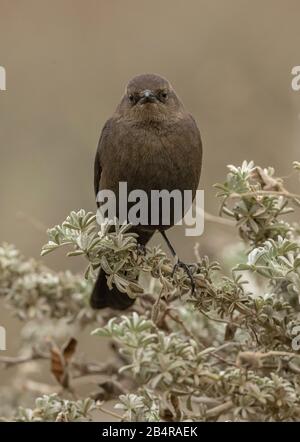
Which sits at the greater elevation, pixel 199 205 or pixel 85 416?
pixel 199 205

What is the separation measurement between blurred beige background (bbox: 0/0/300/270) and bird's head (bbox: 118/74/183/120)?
3.54 feet

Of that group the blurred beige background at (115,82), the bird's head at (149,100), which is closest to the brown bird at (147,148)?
the bird's head at (149,100)

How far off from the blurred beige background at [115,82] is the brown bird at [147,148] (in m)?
1.12

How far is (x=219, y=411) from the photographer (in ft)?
9.67

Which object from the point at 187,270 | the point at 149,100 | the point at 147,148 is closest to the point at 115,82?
the point at 149,100

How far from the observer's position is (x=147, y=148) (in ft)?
12.6

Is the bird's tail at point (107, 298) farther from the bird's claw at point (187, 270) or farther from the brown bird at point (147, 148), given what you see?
the bird's claw at point (187, 270)

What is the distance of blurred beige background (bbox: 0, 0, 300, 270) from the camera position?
5.80 metres

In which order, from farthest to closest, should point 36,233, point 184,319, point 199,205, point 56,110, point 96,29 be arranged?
point 96,29 < point 56,110 < point 36,233 < point 199,205 < point 184,319

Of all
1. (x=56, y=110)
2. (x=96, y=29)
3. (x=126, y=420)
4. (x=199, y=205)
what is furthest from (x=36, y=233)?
(x=126, y=420)

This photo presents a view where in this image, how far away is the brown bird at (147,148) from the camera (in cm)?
382

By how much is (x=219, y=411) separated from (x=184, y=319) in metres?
0.78

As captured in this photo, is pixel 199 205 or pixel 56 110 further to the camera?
pixel 56 110
